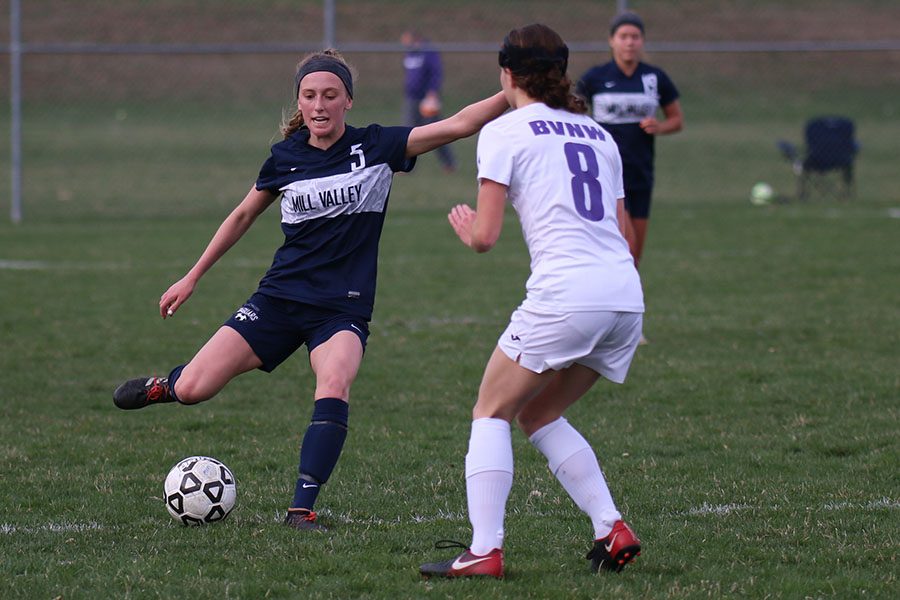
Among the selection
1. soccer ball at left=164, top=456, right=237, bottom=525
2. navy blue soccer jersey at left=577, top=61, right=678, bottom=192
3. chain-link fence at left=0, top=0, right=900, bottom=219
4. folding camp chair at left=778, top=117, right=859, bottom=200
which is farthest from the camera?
chain-link fence at left=0, top=0, right=900, bottom=219

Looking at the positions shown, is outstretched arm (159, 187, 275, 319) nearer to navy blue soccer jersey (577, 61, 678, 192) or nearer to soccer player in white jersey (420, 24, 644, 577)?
soccer player in white jersey (420, 24, 644, 577)

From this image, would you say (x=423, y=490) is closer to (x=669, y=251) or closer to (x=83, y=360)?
(x=83, y=360)

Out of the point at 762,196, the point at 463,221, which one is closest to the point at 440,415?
the point at 463,221

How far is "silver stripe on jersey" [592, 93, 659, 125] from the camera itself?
9.40 m

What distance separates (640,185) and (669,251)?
438 centimetres

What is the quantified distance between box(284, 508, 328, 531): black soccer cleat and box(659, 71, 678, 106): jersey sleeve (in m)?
5.57

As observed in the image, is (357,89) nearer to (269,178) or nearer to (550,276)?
(269,178)

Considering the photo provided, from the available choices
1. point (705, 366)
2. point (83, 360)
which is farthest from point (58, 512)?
point (705, 366)

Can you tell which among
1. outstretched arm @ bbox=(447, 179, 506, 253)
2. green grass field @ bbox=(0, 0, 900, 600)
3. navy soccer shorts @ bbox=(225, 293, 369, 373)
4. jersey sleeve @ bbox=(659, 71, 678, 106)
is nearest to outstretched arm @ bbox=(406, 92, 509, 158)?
navy soccer shorts @ bbox=(225, 293, 369, 373)

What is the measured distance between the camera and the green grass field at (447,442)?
4.45m

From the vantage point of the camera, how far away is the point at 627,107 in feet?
30.8

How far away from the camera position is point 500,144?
408 cm

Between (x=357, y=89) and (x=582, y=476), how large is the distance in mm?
19451

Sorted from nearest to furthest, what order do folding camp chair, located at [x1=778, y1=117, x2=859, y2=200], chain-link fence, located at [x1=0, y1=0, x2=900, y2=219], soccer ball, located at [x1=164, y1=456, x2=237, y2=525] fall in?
1. soccer ball, located at [x1=164, y1=456, x2=237, y2=525]
2. folding camp chair, located at [x1=778, y1=117, x2=859, y2=200]
3. chain-link fence, located at [x1=0, y1=0, x2=900, y2=219]
